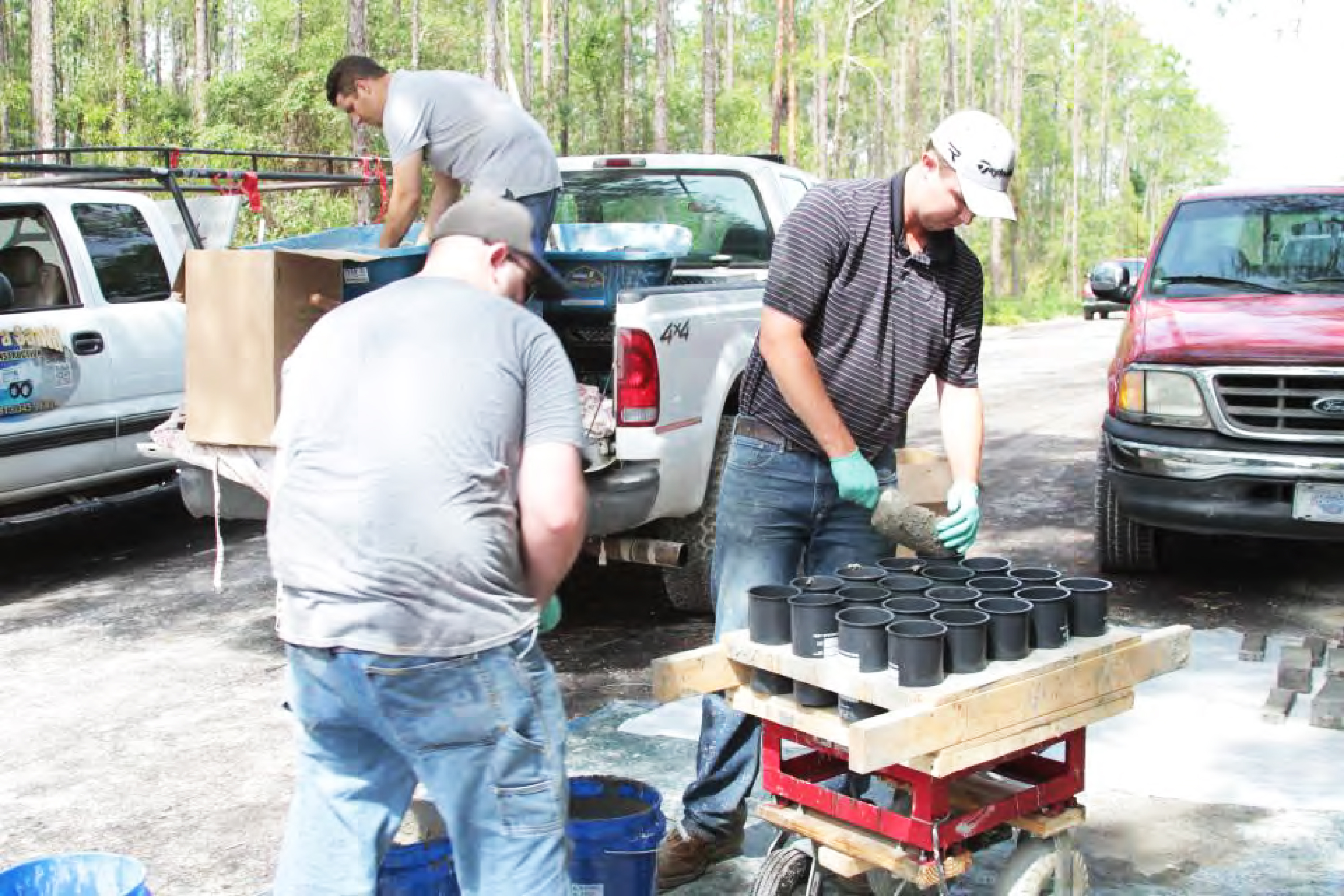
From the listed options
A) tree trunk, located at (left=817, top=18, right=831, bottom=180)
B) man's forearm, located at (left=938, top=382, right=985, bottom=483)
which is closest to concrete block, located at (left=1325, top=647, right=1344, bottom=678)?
man's forearm, located at (left=938, top=382, right=985, bottom=483)

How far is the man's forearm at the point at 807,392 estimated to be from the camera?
353 cm

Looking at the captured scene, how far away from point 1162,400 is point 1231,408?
12.1 inches

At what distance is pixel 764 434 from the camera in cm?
376

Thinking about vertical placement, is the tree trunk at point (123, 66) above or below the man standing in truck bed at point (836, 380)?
above

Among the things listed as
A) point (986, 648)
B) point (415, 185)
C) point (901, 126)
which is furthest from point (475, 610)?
point (901, 126)

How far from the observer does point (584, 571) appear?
7.53 metres

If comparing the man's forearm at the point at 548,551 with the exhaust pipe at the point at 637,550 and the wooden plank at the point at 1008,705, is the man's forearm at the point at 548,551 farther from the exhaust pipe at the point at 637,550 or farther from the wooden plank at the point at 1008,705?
the exhaust pipe at the point at 637,550

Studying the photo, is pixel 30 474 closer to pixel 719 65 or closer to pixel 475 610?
pixel 475 610

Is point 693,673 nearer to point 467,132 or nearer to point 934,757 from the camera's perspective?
point 934,757

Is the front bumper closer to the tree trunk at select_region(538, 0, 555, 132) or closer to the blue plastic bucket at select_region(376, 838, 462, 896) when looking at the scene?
the blue plastic bucket at select_region(376, 838, 462, 896)

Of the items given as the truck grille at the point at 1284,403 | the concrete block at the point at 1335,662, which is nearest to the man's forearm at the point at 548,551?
the concrete block at the point at 1335,662

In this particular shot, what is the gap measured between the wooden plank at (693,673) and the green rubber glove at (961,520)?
2.54 feet

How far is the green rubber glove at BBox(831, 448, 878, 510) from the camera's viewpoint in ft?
11.7

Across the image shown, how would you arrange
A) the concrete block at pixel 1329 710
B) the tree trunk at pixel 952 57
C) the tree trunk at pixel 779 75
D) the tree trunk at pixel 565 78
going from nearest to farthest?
the concrete block at pixel 1329 710, the tree trunk at pixel 779 75, the tree trunk at pixel 565 78, the tree trunk at pixel 952 57
